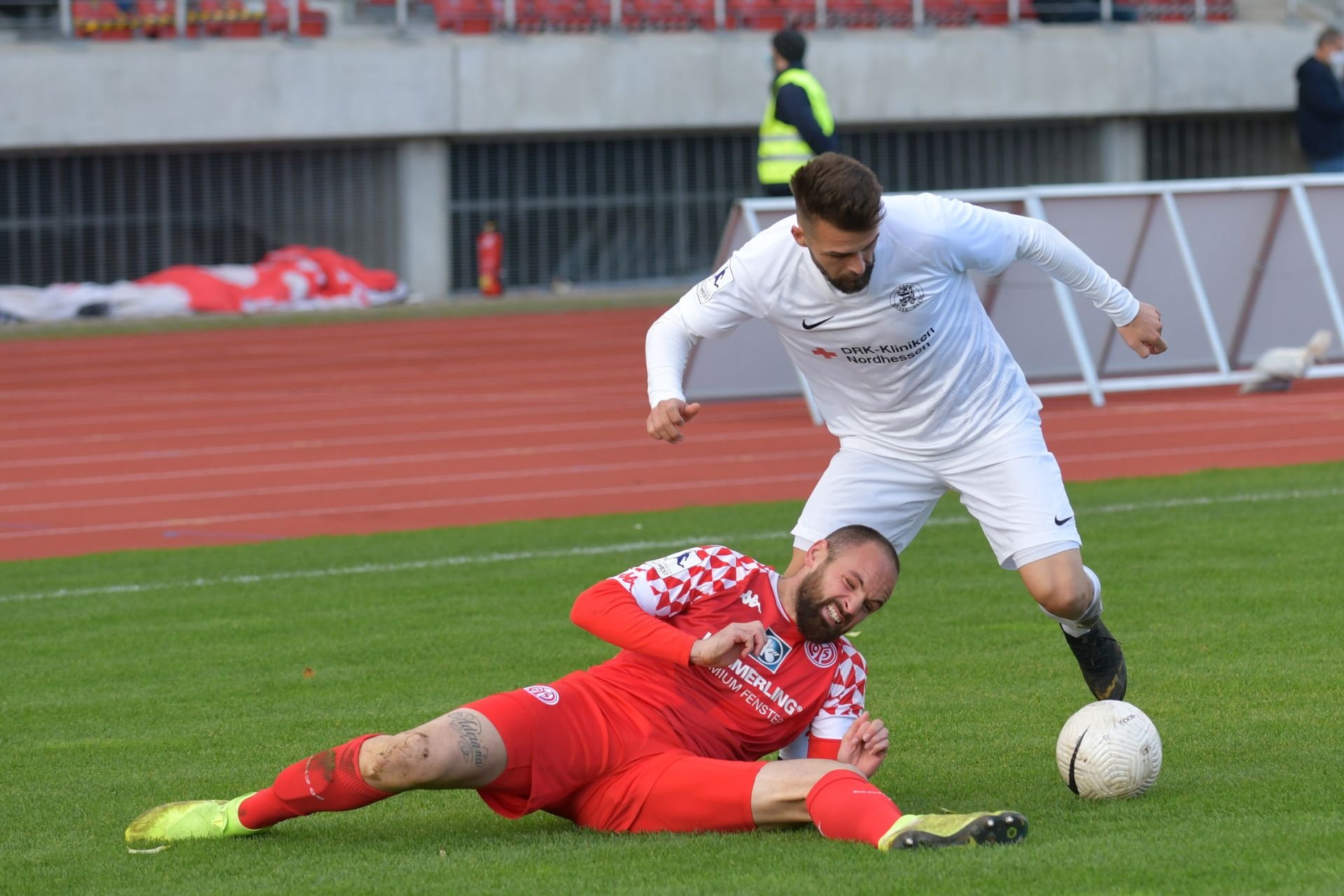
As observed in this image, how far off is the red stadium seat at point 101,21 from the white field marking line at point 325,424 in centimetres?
1196

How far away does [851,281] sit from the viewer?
5168 mm

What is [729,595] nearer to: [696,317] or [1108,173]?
[696,317]

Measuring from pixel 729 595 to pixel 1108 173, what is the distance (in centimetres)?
2744

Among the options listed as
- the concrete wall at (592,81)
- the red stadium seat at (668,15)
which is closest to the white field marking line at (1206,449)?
the concrete wall at (592,81)

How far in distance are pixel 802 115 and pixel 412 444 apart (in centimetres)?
387

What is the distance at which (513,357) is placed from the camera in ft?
66.8

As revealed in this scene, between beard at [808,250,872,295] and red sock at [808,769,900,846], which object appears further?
beard at [808,250,872,295]

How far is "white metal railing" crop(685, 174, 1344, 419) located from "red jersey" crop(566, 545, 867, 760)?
9.72 meters

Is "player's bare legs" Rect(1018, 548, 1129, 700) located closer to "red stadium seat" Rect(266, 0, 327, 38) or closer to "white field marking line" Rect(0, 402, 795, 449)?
"white field marking line" Rect(0, 402, 795, 449)

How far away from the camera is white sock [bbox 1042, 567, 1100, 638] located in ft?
18.3

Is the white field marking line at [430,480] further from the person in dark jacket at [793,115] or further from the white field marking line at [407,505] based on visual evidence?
the person in dark jacket at [793,115]

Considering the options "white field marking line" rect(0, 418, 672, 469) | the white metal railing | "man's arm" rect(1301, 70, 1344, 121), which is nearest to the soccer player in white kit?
"white field marking line" rect(0, 418, 672, 469)

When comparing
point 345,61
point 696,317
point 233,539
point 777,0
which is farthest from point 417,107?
point 696,317

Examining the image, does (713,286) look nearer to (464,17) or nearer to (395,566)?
(395,566)
